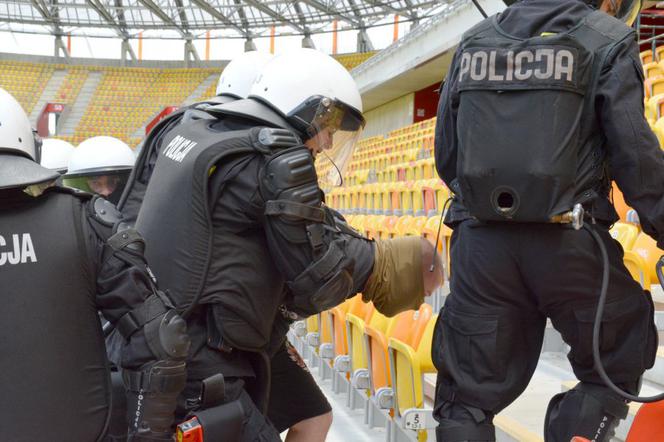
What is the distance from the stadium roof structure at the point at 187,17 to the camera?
24781 millimetres

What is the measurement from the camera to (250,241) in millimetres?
1639

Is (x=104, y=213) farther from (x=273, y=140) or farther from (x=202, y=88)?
(x=202, y=88)

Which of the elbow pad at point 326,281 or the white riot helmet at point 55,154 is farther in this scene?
the white riot helmet at point 55,154

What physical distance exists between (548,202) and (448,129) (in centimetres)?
37

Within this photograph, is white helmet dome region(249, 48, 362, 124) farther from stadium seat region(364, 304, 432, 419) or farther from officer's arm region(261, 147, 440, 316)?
stadium seat region(364, 304, 432, 419)

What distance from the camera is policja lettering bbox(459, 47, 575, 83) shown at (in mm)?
1548

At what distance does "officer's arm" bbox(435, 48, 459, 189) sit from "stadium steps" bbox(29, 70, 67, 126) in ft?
84.3

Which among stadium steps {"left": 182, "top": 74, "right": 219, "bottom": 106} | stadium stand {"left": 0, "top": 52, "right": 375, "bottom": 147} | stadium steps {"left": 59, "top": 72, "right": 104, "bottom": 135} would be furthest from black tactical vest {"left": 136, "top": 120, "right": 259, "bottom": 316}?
stadium steps {"left": 59, "top": 72, "right": 104, "bottom": 135}

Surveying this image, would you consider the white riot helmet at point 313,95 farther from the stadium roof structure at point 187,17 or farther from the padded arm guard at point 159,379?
the stadium roof structure at point 187,17

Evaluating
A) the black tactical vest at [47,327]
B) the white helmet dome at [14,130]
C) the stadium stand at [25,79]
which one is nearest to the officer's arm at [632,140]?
the black tactical vest at [47,327]

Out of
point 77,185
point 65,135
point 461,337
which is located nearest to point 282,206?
point 461,337

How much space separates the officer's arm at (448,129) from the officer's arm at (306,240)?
0.30 meters

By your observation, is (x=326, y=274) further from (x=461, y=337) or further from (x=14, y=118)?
(x=14, y=118)

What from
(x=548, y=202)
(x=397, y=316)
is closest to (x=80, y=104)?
(x=397, y=316)
